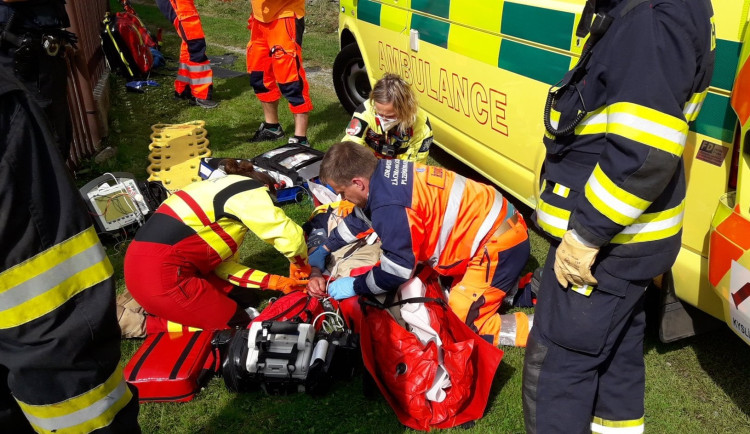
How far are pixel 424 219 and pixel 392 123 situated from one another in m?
1.34

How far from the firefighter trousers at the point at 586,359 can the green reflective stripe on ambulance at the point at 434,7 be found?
7.77ft

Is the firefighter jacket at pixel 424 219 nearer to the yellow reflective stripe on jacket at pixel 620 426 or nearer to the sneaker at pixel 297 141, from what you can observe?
the yellow reflective stripe on jacket at pixel 620 426

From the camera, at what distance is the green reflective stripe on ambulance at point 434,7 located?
3873 millimetres

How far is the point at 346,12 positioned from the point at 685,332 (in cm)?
429

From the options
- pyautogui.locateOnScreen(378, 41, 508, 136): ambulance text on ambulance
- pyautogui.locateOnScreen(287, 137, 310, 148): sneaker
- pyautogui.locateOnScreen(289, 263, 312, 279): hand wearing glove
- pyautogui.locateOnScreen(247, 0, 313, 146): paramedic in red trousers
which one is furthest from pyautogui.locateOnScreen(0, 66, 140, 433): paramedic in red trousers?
pyautogui.locateOnScreen(247, 0, 313, 146): paramedic in red trousers

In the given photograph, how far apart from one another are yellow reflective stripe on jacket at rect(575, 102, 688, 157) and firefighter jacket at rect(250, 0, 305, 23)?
4185 mm

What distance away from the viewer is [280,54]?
5.26 m

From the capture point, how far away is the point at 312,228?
387 cm

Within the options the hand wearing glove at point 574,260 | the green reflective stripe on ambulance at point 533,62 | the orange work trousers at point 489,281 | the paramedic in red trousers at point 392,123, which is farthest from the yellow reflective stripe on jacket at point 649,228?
the paramedic in red trousers at point 392,123

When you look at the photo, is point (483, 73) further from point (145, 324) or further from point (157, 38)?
point (157, 38)

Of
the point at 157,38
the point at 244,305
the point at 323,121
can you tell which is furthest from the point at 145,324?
the point at 157,38

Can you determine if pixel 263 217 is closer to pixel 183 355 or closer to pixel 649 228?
pixel 183 355

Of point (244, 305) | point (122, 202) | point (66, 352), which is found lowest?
point (244, 305)

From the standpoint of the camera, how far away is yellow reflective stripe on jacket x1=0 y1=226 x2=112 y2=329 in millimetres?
1132
